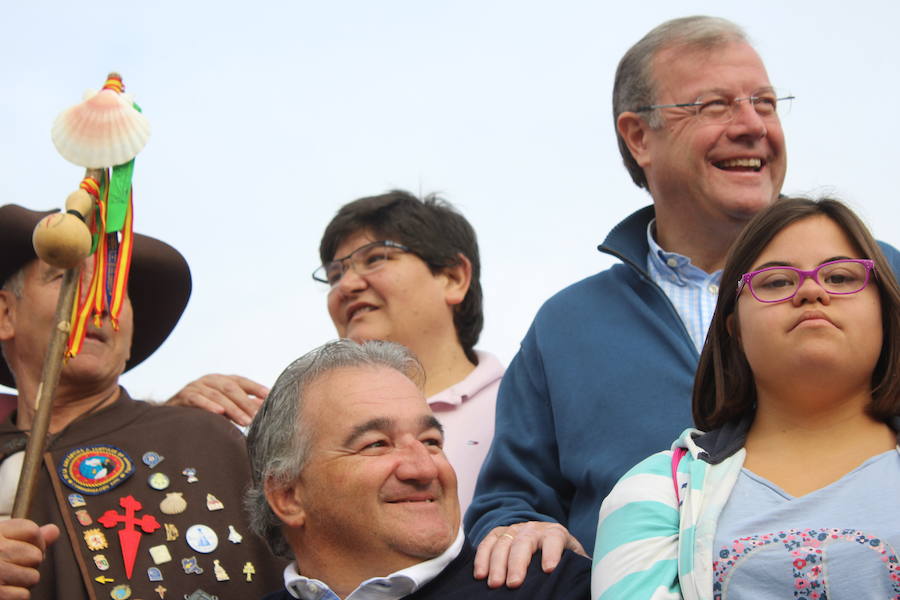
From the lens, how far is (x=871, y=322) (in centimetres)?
282

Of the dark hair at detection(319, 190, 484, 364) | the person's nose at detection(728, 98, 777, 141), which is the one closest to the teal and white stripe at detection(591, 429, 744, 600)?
the person's nose at detection(728, 98, 777, 141)

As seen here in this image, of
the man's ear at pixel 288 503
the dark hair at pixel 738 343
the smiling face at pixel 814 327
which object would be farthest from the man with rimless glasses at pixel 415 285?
the smiling face at pixel 814 327

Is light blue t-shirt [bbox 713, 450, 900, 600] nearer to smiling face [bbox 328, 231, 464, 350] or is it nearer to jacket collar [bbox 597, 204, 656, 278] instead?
jacket collar [bbox 597, 204, 656, 278]

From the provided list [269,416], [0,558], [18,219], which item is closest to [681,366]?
[269,416]

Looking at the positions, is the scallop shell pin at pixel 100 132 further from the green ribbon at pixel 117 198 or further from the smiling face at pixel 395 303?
the smiling face at pixel 395 303

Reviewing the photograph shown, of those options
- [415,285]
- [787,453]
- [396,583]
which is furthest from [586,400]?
[415,285]

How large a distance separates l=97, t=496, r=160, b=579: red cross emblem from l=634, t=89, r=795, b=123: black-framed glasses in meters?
2.24

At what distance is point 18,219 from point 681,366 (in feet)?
7.98

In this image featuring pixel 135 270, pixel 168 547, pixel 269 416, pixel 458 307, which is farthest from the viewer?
pixel 458 307

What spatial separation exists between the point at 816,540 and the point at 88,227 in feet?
7.34

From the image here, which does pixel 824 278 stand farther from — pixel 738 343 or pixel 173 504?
pixel 173 504

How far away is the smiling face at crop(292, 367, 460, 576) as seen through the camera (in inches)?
128

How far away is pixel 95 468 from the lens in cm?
419

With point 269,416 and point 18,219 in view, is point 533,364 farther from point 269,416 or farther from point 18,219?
point 18,219
